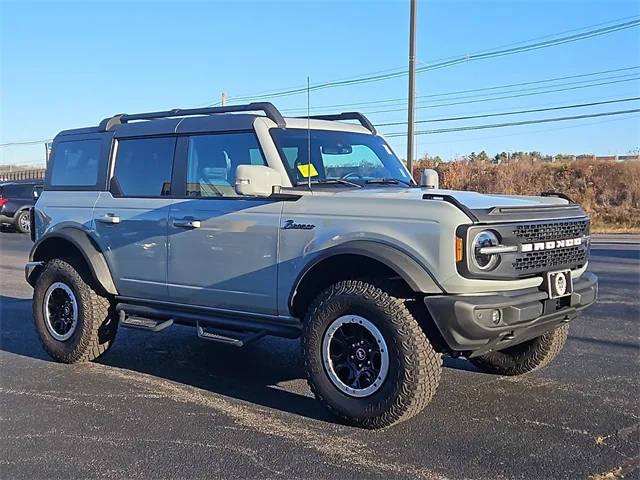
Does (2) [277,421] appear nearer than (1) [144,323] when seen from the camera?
Yes

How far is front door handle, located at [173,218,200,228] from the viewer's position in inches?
215

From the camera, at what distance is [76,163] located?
674 centimetres

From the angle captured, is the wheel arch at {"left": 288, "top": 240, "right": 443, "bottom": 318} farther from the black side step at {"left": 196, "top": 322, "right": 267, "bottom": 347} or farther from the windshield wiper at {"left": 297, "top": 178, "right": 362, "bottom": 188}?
the windshield wiper at {"left": 297, "top": 178, "right": 362, "bottom": 188}

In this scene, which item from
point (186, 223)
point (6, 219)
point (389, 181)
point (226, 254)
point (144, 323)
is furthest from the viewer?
point (6, 219)

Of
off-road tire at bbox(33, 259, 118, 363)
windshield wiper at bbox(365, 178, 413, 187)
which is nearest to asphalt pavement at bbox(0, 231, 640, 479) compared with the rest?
off-road tire at bbox(33, 259, 118, 363)

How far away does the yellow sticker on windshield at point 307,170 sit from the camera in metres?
5.39

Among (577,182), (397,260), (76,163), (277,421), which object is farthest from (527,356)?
(577,182)

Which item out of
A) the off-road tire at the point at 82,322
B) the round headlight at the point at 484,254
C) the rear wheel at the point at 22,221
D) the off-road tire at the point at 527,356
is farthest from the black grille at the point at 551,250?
the rear wheel at the point at 22,221

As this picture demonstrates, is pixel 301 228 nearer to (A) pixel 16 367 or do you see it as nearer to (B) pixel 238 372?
(B) pixel 238 372

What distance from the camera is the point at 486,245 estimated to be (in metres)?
4.30

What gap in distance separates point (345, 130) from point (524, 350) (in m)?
2.39

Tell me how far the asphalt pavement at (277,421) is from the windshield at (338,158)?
1.67m

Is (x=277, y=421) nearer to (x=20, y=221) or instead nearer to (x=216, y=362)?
(x=216, y=362)

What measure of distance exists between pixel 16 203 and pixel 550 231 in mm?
21813
